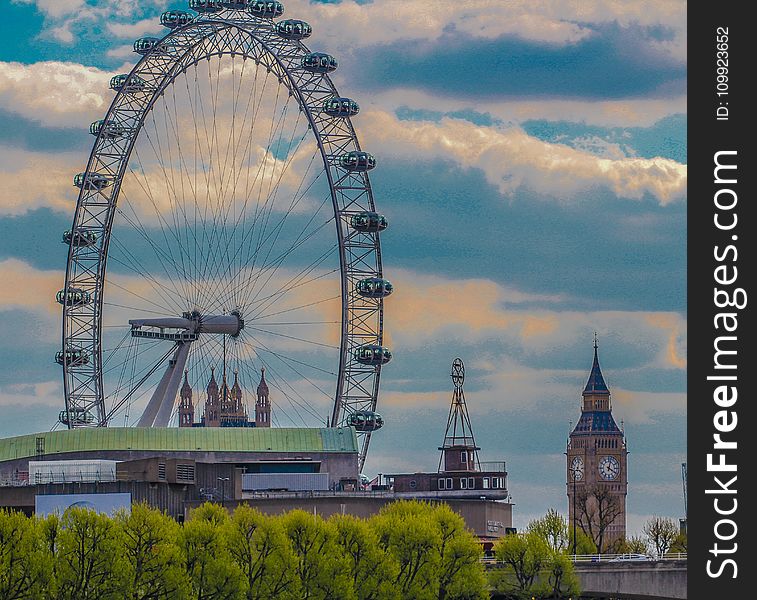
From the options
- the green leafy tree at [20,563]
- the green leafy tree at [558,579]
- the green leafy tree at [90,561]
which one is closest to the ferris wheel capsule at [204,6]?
the green leafy tree at [558,579]

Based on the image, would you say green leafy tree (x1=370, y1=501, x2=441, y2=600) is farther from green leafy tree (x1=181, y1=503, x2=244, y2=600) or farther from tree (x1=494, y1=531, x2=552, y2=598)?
green leafy tree (x1=181, y1=503, x2=244, y2=600)

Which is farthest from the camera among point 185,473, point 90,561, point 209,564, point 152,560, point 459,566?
point 185,473

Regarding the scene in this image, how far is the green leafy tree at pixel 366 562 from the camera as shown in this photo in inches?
4705

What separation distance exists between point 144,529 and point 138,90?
6102 cm

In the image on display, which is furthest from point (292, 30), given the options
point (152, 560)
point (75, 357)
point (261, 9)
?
point (152, 560)

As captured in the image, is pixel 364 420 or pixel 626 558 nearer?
pixel 626 558

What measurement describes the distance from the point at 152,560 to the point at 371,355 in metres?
49.7

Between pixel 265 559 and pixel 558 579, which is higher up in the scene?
pixel 558 579

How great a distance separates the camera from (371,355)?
525 feet

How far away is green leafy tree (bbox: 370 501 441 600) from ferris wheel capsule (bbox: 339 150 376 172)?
139ft

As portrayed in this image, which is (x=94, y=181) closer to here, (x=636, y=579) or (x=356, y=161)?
(x=356, y=161)

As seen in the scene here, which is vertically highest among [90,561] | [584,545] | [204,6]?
[204,6]

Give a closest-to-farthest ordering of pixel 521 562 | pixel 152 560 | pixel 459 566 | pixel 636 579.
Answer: pixel 152 560 < pixel 459 566 < pixel 636 579 < pixel 521 562

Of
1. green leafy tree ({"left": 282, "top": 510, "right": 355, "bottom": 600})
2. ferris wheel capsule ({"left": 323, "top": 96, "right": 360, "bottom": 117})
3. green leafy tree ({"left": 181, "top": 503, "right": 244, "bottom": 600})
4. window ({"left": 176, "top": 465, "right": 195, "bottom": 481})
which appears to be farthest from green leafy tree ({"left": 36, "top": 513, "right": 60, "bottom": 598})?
ferris wheel capsule ({"left": 323, "top": 96, "right": 360, "bottom": 117})
